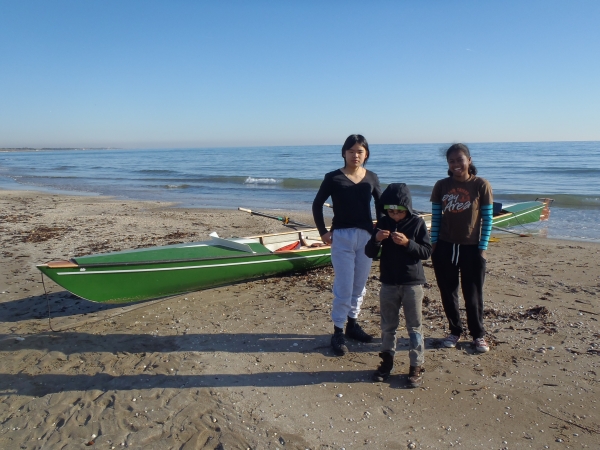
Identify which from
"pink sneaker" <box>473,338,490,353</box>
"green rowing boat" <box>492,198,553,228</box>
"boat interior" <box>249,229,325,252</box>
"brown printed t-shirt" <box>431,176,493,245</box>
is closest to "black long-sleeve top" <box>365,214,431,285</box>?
"brown printed t-shirt" <box>431,176,493,245</box>

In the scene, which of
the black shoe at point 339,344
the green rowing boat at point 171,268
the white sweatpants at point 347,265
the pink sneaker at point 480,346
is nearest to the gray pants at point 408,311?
the white sweatpants at point 347,265

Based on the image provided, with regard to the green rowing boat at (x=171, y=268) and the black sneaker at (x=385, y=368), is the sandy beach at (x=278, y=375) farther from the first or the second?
the green rowing boat at (x=171, y=268)

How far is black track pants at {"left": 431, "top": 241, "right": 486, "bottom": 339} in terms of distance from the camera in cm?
376

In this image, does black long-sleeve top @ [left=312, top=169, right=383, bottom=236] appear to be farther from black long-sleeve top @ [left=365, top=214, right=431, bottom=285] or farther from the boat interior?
the boat interior

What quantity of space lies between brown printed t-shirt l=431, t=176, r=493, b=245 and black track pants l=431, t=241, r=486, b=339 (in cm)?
10

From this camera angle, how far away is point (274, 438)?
287 centimetres

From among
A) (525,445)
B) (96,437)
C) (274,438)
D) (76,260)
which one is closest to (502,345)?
(525,445)

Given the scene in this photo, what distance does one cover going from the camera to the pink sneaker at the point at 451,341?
4025 millimetres

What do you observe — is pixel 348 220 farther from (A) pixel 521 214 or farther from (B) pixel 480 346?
(A) pixel 521 214

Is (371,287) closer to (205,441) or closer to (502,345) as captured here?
(502,345)

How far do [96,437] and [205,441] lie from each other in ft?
2.40

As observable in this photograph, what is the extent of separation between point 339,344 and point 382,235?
1215mm

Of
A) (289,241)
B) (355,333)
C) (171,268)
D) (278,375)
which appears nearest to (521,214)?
(289,241)

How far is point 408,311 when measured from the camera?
3.32 meters
